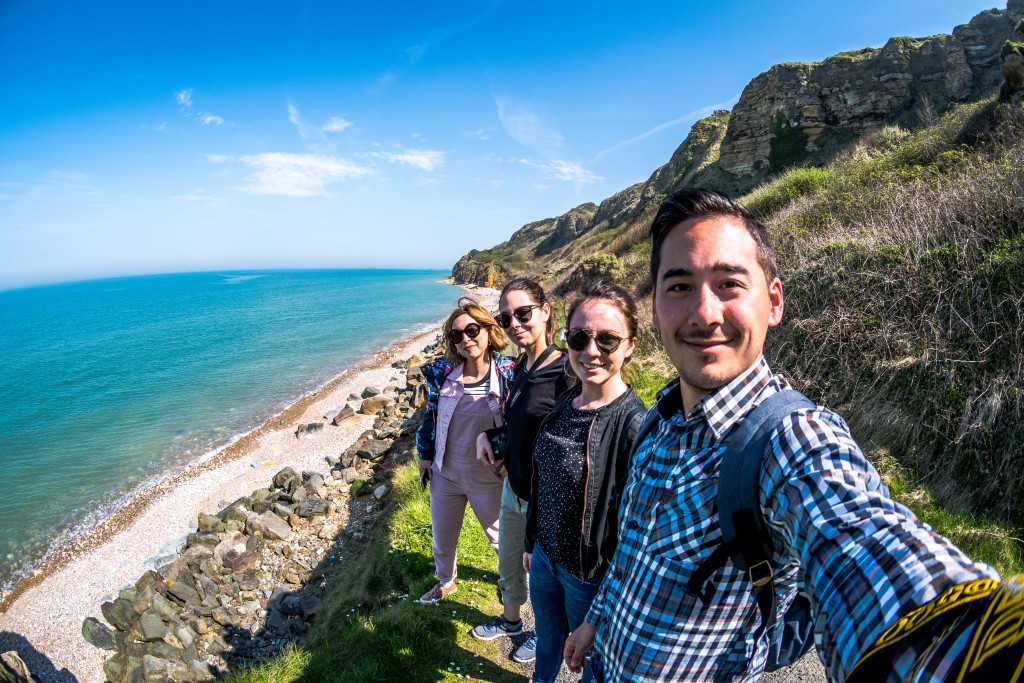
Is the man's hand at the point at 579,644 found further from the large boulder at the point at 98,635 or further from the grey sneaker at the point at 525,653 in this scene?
the large boulder at the point at 98,635

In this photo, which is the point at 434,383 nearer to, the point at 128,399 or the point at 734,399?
the point at 734,399

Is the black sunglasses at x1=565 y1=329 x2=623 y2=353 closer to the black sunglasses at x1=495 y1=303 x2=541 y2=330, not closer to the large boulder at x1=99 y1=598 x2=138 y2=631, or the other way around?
the black sunglasses at x1=495 y1=303 x2=541 y2=330

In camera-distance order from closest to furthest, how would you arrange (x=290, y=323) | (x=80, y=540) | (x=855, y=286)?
(x=855, y=286) → (x=80, y=540) → (x=290, y=323)

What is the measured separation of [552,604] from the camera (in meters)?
2.83

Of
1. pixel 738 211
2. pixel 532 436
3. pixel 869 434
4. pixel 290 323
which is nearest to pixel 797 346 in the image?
pixel 869 434

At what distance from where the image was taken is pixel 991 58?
649 inches

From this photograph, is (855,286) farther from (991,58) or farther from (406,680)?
(991,58)

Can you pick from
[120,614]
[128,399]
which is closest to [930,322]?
[120,614]

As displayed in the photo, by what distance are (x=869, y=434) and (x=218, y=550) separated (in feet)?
36.5

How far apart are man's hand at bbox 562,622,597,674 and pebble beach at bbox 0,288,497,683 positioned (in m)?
8.78

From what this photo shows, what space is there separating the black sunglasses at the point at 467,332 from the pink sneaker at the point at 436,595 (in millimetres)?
2671

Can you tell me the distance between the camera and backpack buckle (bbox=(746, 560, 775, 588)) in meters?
1.09

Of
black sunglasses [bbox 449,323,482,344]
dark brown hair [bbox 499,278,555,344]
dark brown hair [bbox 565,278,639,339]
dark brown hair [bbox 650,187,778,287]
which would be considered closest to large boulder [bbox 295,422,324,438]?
black sunglasses [bbox 449,323,482,344]

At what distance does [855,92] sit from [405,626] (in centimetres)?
2438
